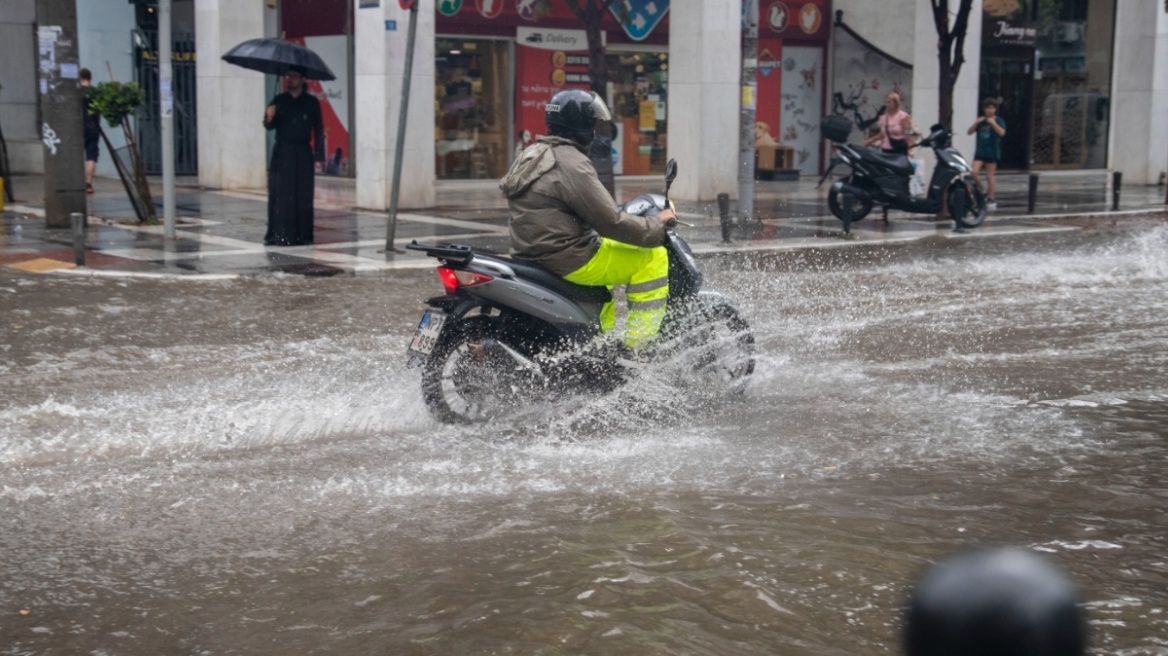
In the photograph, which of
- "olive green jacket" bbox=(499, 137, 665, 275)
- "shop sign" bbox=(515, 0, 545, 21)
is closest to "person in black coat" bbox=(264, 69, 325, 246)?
"olive green jacket" bbox=(499, 137, 665, 275)

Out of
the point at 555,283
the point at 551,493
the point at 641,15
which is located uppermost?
the point at 641,15

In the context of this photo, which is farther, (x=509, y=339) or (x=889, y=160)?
(x=889, y=160)

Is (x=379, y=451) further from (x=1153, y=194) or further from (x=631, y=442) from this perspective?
(x=1153, y=194)

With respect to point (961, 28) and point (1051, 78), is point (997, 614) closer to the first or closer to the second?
point (961, 28)

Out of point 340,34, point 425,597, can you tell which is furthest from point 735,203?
point 425,597

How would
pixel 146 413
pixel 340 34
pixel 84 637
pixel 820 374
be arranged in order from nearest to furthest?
pixel 84 637, pixel 146 413, pixel 820 374, pixel 340 34

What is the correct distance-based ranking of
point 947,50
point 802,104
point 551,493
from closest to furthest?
1. point 551,493
2. point 947,50
3. point 802,104

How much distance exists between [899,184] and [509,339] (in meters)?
12.3

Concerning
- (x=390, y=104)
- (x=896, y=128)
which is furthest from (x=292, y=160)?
(x=896, y=128)

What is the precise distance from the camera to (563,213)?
691cm

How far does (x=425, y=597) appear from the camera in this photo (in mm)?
4477

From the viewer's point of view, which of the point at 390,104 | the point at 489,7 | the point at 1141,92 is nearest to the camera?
the point at 390,104

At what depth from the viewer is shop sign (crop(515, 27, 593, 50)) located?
25.2m

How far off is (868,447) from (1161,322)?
504 centimetres
